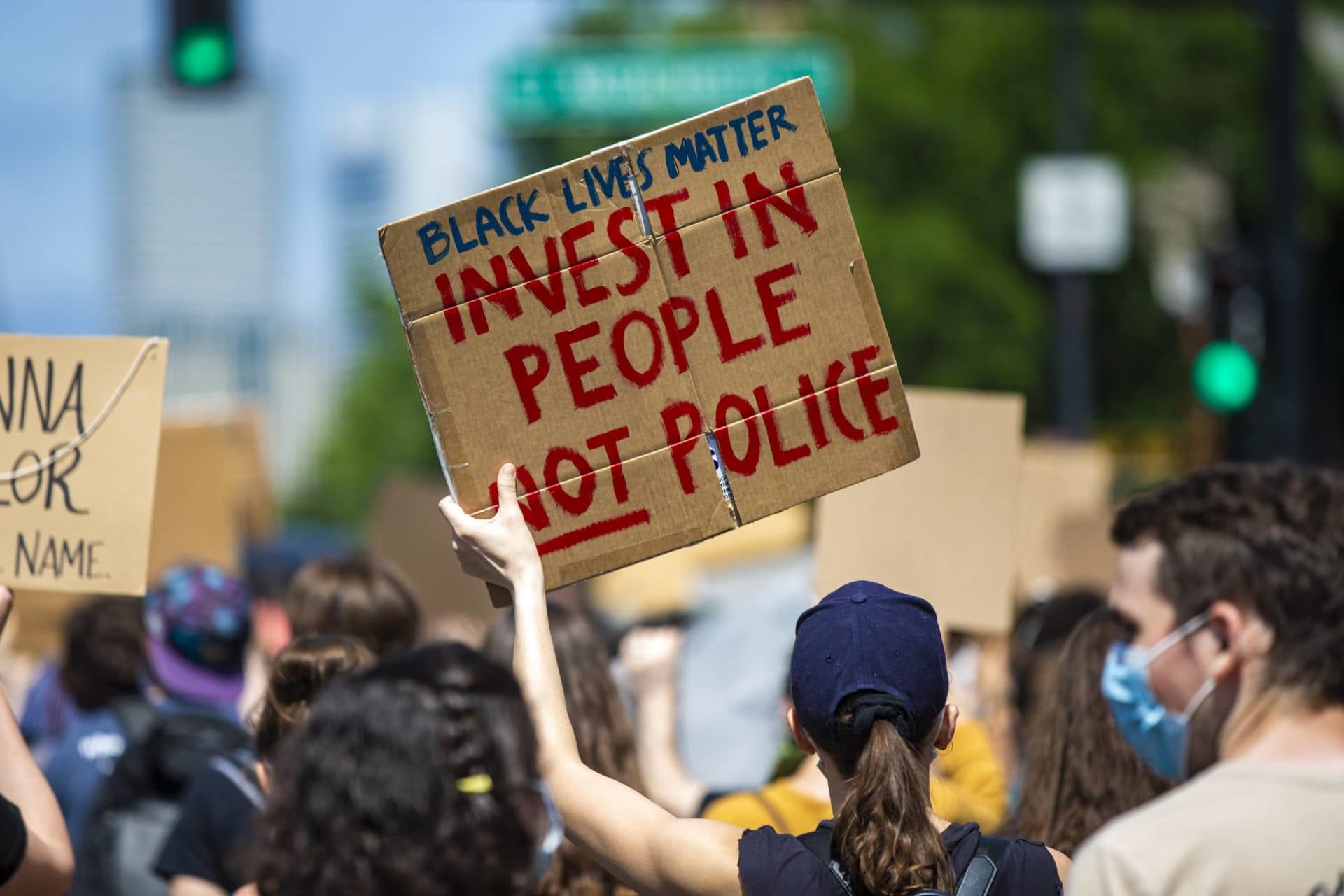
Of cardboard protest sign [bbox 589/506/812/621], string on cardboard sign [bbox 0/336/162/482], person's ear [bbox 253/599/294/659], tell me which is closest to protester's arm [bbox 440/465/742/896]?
string on cardboard sign [bbox 0/336/162/482]

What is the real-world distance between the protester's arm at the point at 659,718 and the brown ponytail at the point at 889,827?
183cm

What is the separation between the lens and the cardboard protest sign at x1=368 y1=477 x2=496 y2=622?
7.05 metres

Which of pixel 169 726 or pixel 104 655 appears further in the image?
pixel 104 655

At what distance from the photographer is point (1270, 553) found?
2.29 metres

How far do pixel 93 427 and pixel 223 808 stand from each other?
0.87 m

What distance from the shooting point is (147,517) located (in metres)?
3.20

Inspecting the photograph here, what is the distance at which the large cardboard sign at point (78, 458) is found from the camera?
3.17 m

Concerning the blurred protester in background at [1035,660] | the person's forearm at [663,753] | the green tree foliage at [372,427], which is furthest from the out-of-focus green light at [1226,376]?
the green tree foliage at [372,427]

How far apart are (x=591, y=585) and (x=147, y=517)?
37.3ft

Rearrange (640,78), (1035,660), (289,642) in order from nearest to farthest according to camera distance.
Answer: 1. (289,642)
2. (1035,660)
3. (640,78)

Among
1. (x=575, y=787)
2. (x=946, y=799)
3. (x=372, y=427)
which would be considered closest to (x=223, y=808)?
(x=575, y=787)

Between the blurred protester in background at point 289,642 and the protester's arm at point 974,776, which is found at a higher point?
the blurred protester in background at point 289,642

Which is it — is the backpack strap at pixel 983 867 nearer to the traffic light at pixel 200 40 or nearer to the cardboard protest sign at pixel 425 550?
the cardboard protest sign at pixel 425 550

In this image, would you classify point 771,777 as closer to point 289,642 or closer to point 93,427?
point 289,642
